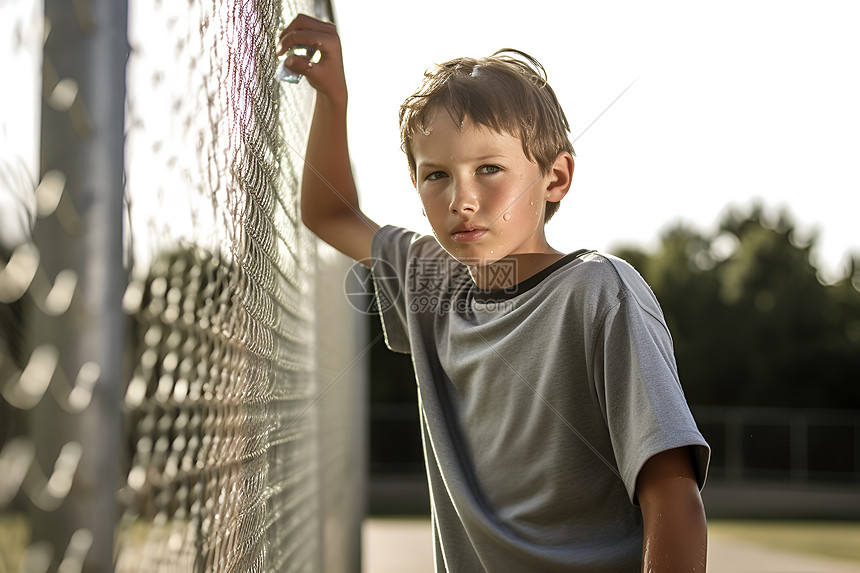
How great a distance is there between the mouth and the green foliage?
20.5 metres

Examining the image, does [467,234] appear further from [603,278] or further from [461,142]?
[603,278]

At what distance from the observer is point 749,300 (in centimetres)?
2355

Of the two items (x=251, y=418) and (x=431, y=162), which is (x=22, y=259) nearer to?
(x=251, y=418)

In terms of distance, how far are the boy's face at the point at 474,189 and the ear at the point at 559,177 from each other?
0.09m

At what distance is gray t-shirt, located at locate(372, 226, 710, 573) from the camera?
3.39 ft

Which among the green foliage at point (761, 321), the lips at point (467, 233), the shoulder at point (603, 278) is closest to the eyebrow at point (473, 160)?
the lips at point (467, 233)

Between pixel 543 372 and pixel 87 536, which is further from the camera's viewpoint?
pixel 543 372

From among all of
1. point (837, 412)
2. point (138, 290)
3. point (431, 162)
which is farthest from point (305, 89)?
point (837, 412)

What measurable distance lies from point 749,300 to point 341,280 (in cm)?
2220

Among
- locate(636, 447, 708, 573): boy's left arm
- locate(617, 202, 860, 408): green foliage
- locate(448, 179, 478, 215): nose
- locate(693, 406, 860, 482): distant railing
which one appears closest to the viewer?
locate(636, 447, 708, 573): boy's left arm

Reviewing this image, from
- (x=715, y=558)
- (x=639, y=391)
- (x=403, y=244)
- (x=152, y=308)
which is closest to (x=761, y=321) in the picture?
(x=715, y=558)

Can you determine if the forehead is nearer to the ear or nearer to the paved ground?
the ear

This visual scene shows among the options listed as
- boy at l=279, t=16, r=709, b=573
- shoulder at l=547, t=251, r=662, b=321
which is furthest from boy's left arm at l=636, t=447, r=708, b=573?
shoulder at l=547, t=251, r=662, b=321

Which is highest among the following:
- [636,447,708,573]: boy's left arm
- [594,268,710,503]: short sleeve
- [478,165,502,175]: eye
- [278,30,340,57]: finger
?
[278,30,340,57]: finger
